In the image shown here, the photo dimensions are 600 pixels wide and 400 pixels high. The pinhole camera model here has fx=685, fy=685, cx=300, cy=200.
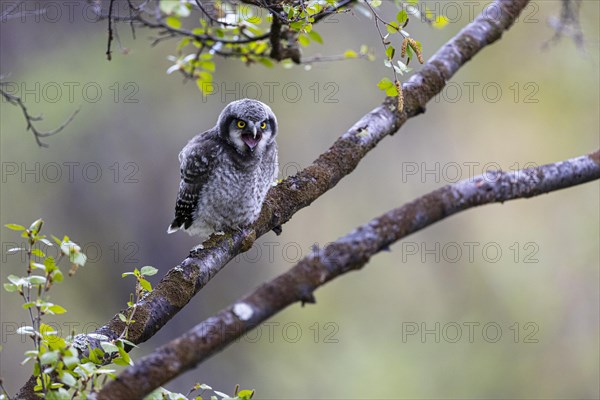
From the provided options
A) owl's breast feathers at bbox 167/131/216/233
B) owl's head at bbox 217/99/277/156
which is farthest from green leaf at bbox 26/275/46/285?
owl's breast feathers at bbox 167/131/216/233

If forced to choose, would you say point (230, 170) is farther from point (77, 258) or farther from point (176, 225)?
point (77, 258)

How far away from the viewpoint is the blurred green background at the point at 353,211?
811cm

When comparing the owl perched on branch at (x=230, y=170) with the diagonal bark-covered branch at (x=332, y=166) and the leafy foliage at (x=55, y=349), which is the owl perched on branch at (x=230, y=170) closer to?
the diagonal bark-covered branch at (x=332, y=166)

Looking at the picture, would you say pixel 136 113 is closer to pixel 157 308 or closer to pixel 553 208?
pixel 553 208

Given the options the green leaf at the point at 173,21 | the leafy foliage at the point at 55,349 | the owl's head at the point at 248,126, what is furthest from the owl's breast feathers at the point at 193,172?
the leafy foliage at the point at 55,349

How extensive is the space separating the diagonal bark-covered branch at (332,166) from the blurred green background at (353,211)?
14.7ft

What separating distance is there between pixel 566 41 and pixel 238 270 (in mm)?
5230

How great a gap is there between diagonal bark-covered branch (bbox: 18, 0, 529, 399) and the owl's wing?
1.63 ft

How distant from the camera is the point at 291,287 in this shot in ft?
5.80

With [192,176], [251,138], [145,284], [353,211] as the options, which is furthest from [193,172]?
[353,211]

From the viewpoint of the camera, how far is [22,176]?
789 centimetres

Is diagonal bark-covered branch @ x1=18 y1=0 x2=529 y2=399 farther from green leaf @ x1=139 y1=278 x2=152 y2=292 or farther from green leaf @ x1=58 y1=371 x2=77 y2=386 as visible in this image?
green leaf @ x1=58 y1=371 x2=77 y2=386

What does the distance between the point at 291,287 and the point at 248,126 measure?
1.83m

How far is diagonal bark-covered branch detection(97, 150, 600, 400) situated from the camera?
1.72m
